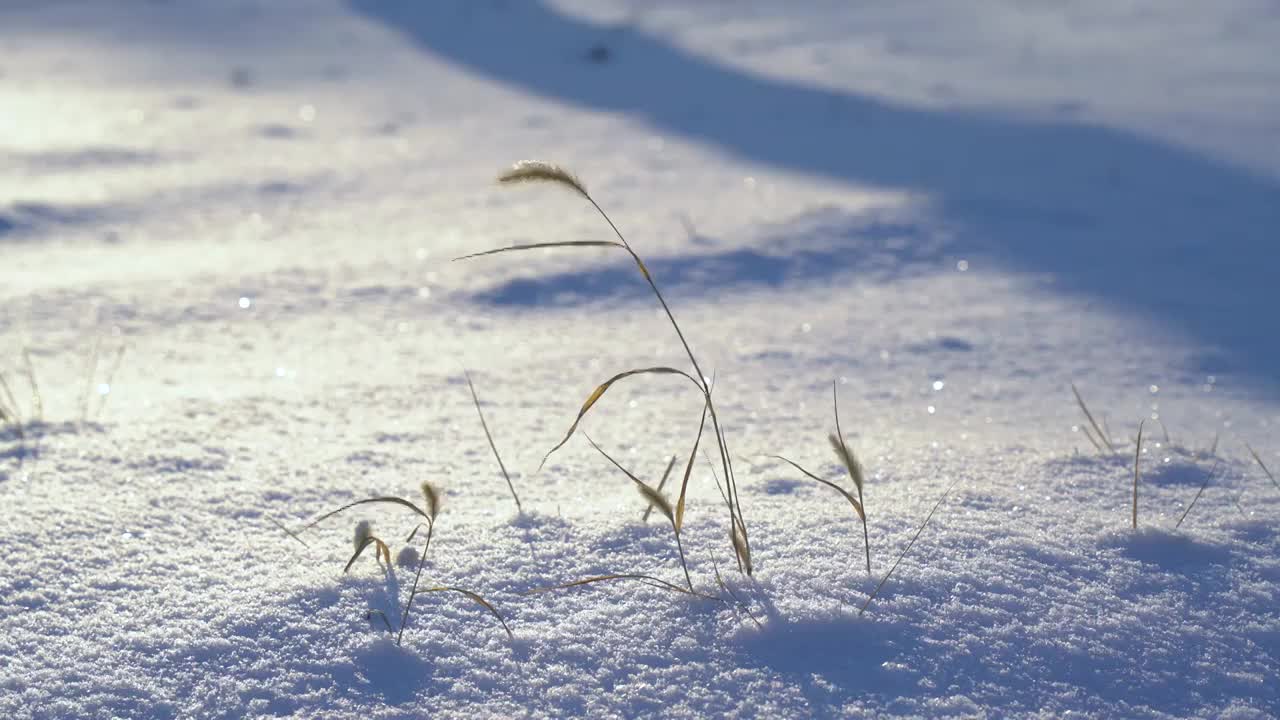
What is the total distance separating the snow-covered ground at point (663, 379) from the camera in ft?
3.12

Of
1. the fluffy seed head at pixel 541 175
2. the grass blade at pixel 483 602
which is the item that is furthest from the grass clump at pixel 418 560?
the fluffy seed head at pixel 541 175

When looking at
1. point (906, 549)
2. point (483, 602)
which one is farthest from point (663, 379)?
point (483, 602)

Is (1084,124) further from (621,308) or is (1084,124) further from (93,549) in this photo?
(93,549)

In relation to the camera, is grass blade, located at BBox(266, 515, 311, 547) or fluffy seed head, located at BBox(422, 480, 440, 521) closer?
fluffy seed head, located at BBox(422, 480, 440, 521)

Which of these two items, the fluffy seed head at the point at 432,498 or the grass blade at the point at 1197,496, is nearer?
the fluffy seed head at the point at 432,498

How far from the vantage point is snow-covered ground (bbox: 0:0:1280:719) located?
95 centimetres

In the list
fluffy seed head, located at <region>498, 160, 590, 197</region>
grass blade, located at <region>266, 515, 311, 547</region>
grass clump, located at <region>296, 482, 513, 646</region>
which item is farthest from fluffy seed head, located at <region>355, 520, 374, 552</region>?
fluffy seed head, located at <region>498, 160, 590, 197</region>

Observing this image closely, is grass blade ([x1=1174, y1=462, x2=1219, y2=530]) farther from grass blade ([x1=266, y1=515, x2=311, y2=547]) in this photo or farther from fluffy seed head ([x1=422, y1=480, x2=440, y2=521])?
grass blade ([x1=266, y1=515, x2=311, y2=547])

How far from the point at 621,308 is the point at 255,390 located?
0.73m

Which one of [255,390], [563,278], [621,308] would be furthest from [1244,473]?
[255,390]

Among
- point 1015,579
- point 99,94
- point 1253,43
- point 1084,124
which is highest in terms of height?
point 1253,43

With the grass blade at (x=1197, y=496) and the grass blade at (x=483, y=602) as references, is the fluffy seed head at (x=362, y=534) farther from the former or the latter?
the grass blade at (x=1197, y=496)

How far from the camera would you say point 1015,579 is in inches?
41.3

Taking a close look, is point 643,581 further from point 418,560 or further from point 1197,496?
point 1197,496
